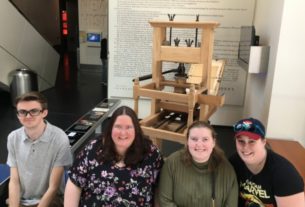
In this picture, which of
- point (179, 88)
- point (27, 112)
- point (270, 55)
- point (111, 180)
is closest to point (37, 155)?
point (27, 112)

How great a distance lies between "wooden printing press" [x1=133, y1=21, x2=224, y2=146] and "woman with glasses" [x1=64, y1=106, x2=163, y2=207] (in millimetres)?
799

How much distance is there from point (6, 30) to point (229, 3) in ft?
13.2

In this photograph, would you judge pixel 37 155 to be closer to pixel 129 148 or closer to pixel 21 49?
pixel 129 148

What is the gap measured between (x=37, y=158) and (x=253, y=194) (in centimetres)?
134

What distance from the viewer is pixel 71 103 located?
19.1 ft

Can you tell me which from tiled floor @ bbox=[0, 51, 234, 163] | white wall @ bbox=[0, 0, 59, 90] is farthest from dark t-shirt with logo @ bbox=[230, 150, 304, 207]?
white wall @ bbox=[0, 0, 59, 90]

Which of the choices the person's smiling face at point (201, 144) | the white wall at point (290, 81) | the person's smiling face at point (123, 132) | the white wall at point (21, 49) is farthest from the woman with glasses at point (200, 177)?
the white wall at point (21, 49)

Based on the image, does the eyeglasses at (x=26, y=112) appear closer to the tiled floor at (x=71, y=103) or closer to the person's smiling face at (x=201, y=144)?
the person's smiling face at (x=201, y=144)

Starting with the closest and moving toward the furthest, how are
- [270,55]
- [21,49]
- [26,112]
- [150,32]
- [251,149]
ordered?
[251,149]
[26,112]
[270,55]
[150,32]
[21,49]

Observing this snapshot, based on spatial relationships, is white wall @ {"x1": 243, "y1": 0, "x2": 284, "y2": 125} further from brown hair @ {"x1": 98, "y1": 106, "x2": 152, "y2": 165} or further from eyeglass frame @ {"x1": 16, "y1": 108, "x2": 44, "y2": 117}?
eyeglass frame @ {"x1": 16, "y1": 108, "x2": 44, "y2": 117}

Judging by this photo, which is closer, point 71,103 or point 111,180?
point 111,180

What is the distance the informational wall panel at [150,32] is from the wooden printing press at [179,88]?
1.86 metres

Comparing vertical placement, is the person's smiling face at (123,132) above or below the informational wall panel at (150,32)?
below

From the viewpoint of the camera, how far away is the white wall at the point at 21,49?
5512 millimetres
